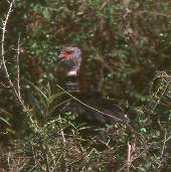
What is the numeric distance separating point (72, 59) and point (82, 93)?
0.31m

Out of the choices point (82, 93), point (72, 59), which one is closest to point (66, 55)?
point (72, 59)

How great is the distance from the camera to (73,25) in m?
5.34

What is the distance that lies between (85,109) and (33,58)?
66 centimetres

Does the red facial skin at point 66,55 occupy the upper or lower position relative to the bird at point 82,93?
upper

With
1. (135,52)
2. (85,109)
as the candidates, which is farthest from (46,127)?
(135,52)

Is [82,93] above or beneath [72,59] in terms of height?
beneath

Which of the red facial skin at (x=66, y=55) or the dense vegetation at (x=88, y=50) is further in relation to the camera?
the red facial skin at (x=66, y=55)

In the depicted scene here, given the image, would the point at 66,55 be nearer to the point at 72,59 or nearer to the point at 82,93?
the point at 72,59

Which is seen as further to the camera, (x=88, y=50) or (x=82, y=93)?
(x=88, y=50)

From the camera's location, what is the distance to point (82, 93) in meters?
5.16

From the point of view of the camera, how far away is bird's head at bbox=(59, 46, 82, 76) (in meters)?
5.22

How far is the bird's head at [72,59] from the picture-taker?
522 centimetres

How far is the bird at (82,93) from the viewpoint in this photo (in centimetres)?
506

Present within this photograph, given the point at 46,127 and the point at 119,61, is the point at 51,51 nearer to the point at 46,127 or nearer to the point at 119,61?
the point at 119,61
